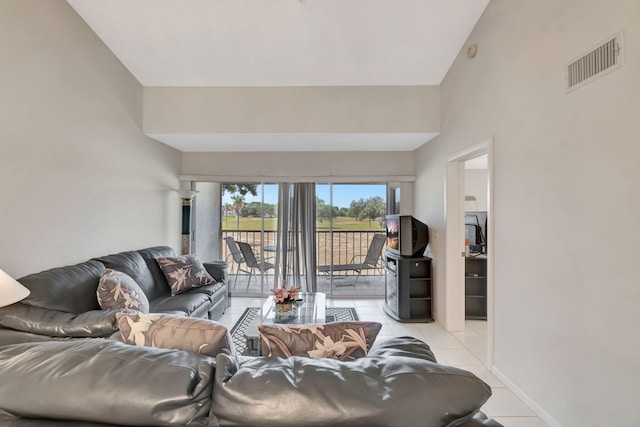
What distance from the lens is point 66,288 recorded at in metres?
2.24

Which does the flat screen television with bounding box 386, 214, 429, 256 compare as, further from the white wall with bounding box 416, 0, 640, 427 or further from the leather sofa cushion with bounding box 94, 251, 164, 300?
the leather sofa cushion with bounding box 94, 251, 164, 300

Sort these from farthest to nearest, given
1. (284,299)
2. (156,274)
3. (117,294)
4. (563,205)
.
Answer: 1. (156,274)
2. (284,299)
3. (117,294)
4. (563,205)

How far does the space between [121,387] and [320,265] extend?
170 inches

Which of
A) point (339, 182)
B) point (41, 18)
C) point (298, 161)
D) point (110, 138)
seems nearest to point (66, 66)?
point (41, 18)

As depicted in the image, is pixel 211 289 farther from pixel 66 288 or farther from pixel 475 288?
pixel 475 288

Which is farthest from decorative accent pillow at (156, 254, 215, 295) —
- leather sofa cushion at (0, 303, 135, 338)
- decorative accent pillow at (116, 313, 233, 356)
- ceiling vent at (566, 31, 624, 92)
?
ceiling vent at (566, 31, 624, 92)

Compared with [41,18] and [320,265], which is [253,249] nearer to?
[320,265]

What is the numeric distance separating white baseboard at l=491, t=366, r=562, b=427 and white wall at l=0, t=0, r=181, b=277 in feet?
12.7

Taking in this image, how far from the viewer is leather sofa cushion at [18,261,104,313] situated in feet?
6.77

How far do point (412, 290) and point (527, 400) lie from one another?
1.85 m

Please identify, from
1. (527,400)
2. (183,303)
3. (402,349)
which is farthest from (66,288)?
(527,400)

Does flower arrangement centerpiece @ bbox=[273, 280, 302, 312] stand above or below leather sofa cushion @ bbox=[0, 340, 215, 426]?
below

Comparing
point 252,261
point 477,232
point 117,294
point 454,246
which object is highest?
point 477,232

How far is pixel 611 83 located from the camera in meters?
1.55
